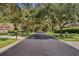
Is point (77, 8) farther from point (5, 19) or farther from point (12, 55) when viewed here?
point (12, 55)

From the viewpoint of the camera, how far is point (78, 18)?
19328mm

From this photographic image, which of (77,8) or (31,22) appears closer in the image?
(77,8)

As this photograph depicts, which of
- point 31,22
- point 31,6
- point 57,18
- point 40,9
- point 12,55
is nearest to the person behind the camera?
point 12,55

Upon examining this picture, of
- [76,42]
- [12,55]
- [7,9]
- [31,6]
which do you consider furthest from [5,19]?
[76,42]

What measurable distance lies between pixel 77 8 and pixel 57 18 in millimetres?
3234

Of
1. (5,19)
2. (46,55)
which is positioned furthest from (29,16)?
(46,55)

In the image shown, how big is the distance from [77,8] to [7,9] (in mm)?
4876

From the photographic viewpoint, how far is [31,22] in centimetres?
1930

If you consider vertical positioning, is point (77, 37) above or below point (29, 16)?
below

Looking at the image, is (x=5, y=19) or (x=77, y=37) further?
(x=77, y=37)

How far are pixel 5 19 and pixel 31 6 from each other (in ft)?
6.79

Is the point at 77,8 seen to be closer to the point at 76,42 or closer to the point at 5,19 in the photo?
the point at 76,42

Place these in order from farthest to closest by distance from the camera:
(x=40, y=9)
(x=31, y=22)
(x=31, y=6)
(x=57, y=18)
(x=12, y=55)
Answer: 1. (x=57, y=18)
2. (x=31, y=22)
3. (x=40, y=9)
4. (x=31, y=6)
5. (x=12, y=55)

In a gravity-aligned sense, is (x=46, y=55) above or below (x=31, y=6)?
below
